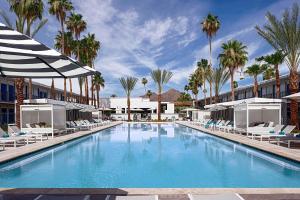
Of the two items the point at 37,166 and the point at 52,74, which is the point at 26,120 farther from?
the point at 52,74

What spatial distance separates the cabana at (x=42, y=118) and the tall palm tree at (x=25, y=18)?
5.12ft

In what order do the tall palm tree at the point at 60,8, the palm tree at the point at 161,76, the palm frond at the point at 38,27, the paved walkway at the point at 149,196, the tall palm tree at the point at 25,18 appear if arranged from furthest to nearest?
the palm tree at the point at 161,76
the tall palm tree at the point at 60,8
the palm frond at the point at 38,27
the tall palm tree at the point at 25,18
the paved walkway at the point at 149,196

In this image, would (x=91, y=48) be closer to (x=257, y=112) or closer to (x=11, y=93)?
(x=11, y=93)

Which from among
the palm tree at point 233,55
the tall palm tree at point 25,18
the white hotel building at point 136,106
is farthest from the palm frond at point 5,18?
the white hotel building at point 136,106

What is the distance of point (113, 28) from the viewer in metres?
30.5

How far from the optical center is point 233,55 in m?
38.7

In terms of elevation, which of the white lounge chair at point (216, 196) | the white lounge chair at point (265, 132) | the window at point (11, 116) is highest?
the window at point (11, 116)

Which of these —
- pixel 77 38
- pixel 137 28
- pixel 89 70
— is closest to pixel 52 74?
pixel 89 70

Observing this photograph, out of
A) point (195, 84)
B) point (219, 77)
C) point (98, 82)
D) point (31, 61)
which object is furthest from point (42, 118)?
point (195, 84)

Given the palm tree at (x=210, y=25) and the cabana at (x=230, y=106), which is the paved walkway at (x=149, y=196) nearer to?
the cabana at (x=230, y=106)

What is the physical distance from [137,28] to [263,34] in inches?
615

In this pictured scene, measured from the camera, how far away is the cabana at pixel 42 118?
67.4 ft

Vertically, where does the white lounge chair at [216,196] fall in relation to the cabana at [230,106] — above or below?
below

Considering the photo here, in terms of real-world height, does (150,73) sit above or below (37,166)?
above
